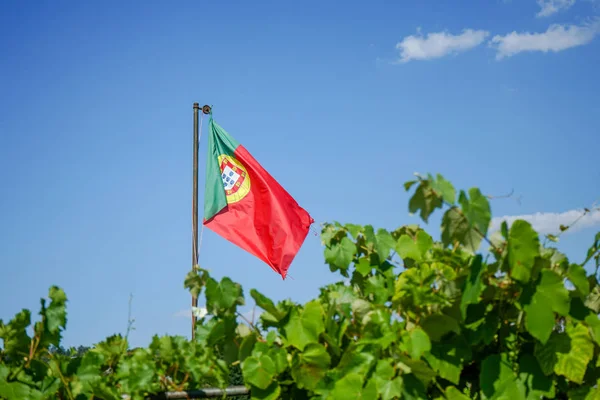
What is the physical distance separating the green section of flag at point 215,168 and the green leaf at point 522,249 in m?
7.63

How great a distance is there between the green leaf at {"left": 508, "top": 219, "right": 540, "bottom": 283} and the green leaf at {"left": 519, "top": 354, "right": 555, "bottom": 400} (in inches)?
12.7

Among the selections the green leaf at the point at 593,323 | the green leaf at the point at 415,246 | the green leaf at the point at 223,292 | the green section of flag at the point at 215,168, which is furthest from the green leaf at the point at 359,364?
the green section of flag at the point at 215,168

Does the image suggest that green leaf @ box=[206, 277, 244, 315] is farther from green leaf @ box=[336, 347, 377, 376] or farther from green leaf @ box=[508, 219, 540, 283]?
green leaf @ box=[508, 219, 540, 283]

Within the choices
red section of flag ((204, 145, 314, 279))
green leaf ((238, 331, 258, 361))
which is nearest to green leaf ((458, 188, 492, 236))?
green leaf ((238, 331, 258, 361))

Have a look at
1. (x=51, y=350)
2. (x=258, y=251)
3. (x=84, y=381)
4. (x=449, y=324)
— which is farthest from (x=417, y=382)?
(x=258, y=251)

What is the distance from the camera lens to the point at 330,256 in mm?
2562

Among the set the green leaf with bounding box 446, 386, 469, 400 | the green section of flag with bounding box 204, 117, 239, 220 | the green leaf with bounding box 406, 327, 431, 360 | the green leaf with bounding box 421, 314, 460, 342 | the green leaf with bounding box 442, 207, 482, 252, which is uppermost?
the green section of flag with bounding box 204, 117, 239, 220

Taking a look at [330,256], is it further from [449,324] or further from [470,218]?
[470,218]

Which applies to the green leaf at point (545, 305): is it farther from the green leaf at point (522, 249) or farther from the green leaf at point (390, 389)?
the green leaf at point (390, 389)

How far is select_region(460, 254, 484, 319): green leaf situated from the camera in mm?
1831

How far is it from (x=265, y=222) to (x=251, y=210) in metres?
0.28

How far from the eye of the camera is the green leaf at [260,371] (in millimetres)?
1953

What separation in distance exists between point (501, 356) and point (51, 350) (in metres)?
1.46

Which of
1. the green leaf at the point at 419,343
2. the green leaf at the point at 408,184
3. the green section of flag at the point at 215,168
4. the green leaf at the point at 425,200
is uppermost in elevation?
the green section of flag at the point at 215,168
